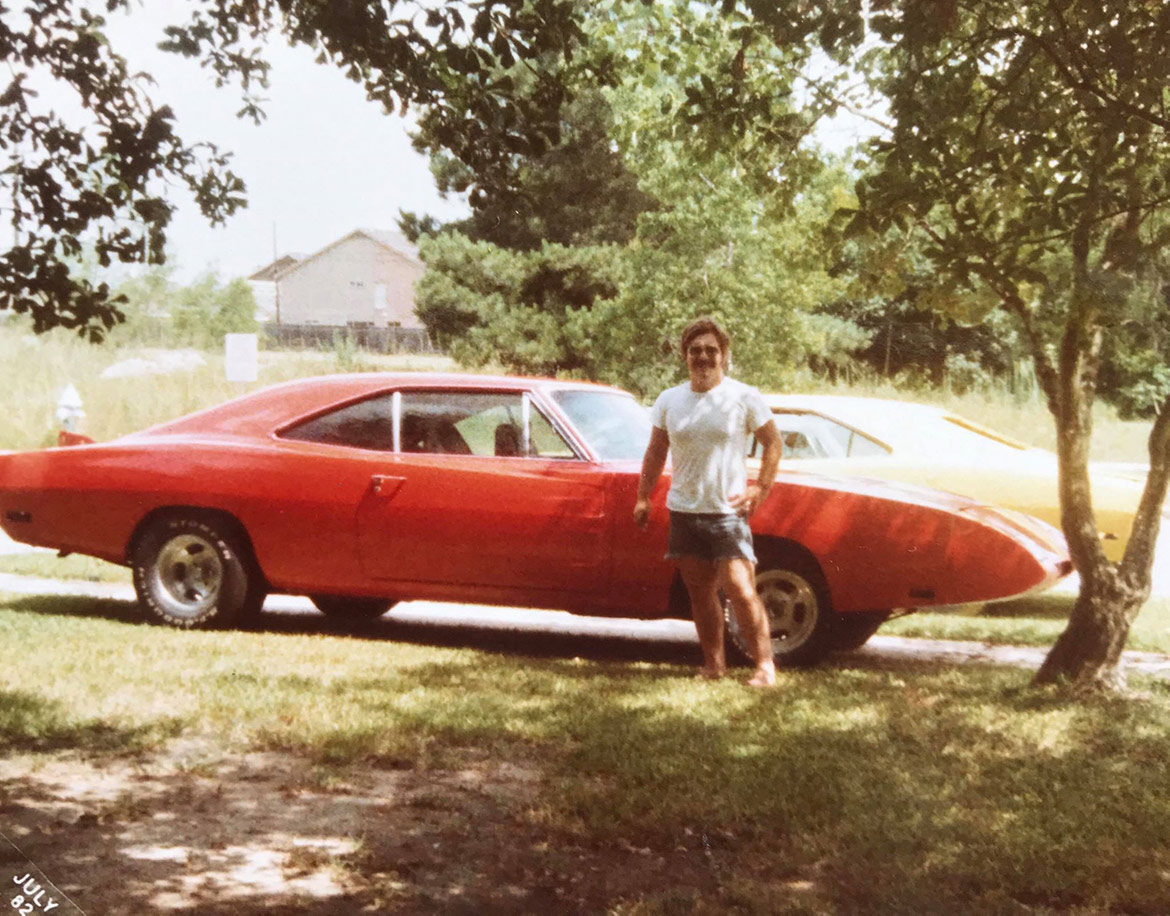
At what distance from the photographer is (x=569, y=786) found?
15.8ft

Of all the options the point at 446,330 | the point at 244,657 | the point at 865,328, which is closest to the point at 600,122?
the point at 446,330

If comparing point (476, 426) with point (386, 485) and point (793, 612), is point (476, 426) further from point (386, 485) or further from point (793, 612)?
point (793, 612)

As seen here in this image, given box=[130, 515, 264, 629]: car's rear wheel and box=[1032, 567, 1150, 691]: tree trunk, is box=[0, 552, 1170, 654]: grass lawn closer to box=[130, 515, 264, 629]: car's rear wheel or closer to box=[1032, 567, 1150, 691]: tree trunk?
box=[1032, 567, 1150, 691]: tree trunk

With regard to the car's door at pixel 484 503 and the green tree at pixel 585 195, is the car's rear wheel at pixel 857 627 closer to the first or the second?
the car's door at pixel 484 503

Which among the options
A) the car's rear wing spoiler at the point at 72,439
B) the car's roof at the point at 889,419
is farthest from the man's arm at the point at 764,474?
the car's rear wing spoiler at the point at 72,439

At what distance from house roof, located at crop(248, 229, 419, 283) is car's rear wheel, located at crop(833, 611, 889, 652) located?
417 inches

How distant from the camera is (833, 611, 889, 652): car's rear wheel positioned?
7.63m

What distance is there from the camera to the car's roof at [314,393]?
314 inches

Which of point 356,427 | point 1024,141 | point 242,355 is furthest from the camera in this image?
point 242,355

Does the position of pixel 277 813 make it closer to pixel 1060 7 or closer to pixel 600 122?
pixel 1060 7

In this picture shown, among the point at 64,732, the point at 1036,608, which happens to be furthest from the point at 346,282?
the point at 64,732

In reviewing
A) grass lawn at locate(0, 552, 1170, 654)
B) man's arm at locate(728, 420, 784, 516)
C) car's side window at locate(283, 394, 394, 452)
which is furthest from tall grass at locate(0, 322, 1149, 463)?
man's arm at locate(728, 420, 784, 516)

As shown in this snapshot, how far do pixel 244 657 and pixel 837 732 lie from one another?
2996 mm

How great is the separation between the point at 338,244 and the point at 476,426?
11.4 m
